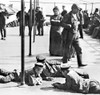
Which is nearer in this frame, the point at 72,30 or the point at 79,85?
the point at 79,85

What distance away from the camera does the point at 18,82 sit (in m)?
8.01

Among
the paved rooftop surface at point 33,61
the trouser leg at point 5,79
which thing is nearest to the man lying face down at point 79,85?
the paved rooftop surface at point 33,61

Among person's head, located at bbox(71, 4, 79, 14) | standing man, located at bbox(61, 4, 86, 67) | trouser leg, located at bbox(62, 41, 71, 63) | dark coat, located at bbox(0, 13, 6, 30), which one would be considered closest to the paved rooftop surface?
trouser leg, located at bbox(62, 41, 71, 63)

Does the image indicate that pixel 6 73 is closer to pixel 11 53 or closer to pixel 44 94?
pixel 44 94

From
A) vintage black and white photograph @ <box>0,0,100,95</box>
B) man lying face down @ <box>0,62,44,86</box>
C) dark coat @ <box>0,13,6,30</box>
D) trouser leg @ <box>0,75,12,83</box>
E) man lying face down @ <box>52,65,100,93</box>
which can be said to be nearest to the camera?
man lying face down @ <box>52,65,100,93</box>

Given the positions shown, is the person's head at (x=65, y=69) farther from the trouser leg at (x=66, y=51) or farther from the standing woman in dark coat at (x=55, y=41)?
the standing woman in dark coat at (x=55, y=41)

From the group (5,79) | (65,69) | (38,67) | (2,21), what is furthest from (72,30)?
(2,21)

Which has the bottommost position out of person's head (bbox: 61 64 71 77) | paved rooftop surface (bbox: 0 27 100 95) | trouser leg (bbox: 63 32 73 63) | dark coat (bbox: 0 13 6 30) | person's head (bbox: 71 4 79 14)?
paved rooftop surface (bbox: 0 27 100 95)

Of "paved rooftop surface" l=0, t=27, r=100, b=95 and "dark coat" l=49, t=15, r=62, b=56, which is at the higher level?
"dark coat" l=49, t=15, r=62, b=56

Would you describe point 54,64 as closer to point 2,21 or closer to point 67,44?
point 67,44

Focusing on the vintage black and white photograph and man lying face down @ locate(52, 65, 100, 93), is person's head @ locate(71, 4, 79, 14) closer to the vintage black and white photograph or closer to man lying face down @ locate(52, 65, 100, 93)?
the vintage black and white photograph

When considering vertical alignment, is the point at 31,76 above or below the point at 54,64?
below

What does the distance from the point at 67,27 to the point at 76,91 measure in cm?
290

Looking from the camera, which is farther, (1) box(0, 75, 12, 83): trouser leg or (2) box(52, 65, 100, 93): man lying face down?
(1) box(0, 75, 12, 83): trouser leg
